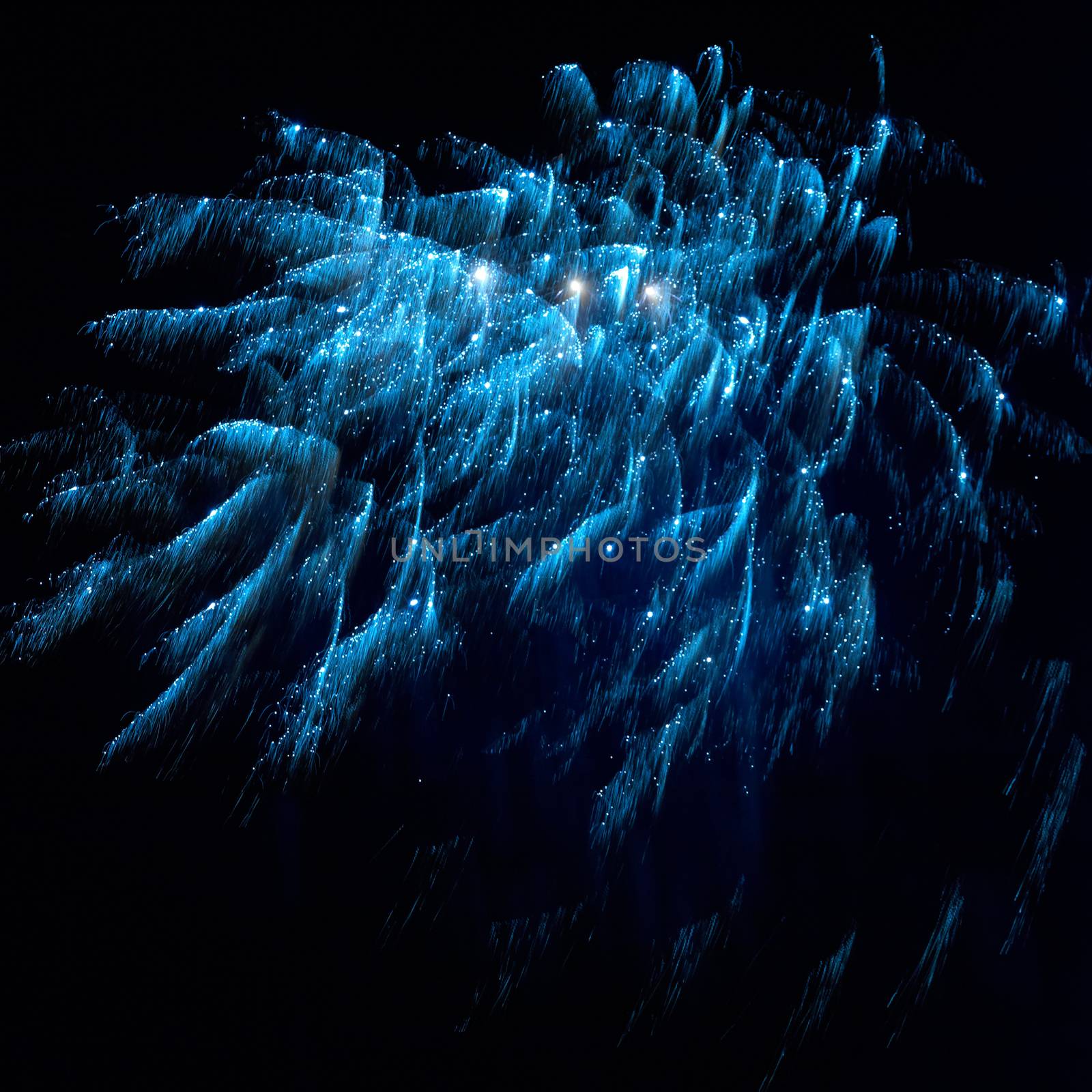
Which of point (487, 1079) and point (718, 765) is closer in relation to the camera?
point (487, 1079)

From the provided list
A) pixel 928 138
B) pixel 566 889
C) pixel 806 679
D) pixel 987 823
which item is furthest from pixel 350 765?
pixel 928 138

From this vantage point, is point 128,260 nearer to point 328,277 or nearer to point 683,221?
point 328,277

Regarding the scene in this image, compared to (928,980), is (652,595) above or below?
above

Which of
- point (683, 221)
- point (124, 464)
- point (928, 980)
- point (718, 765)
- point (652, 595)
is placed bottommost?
point (928, 980)

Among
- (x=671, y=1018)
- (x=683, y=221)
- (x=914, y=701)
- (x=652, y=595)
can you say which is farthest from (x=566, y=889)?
(x=683, y=221)

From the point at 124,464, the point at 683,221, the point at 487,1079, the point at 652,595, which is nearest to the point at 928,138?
the point at 683,221

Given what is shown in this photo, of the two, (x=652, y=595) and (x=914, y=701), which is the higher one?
(x=652, y=595)

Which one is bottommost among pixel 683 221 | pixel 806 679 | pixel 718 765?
pixel 718 765

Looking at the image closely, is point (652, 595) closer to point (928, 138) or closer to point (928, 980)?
point (928, 980)

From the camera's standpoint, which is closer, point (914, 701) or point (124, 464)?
point (914, 701)
